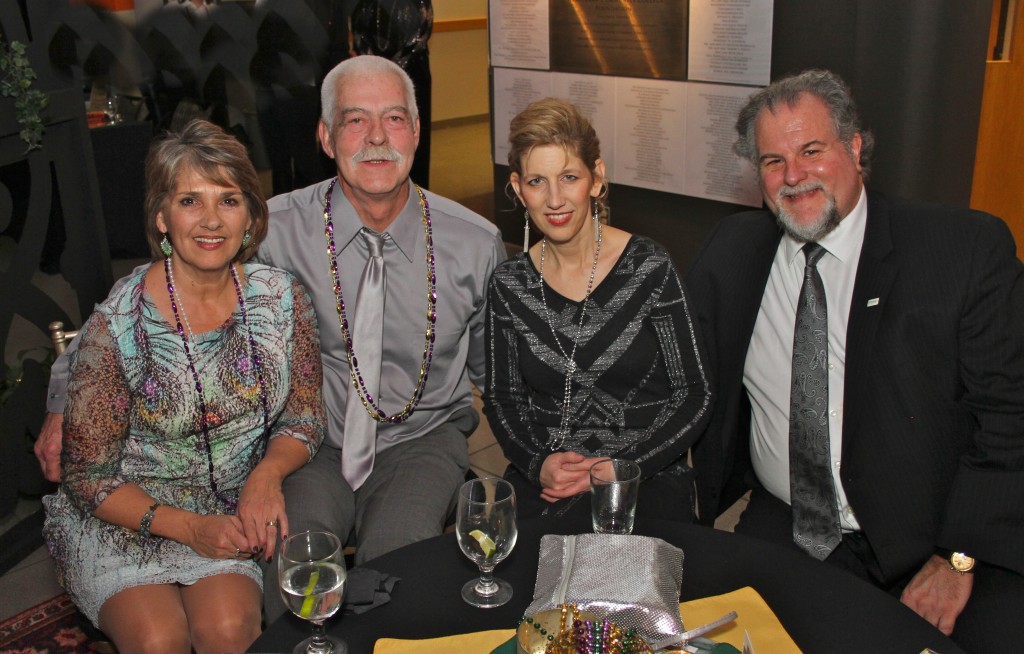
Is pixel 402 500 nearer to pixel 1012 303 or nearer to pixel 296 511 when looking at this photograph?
pixel 296 511

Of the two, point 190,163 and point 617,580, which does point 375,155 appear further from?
point 617,580

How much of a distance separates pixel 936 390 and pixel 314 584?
4.43ft

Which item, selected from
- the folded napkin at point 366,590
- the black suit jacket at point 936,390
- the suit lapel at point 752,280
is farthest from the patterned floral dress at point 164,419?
the black suit jacket at point 936,390

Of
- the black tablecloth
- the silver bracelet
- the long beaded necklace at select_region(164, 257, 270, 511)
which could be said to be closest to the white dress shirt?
the black tablecloth

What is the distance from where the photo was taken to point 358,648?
1.42 m

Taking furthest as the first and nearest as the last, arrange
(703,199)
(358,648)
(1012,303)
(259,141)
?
(259,141)
(703,199)
(1012,303)
(358,648)

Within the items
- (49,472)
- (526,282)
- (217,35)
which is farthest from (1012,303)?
(217,35)

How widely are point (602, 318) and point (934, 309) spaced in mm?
748

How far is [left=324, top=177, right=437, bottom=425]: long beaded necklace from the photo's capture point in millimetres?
2420

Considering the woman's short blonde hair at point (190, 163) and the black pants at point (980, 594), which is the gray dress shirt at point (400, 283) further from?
the black pants at point (980, 594)

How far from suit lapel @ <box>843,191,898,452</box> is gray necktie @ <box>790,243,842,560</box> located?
6 centimetres

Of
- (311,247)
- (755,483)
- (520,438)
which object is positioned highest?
(311,247)

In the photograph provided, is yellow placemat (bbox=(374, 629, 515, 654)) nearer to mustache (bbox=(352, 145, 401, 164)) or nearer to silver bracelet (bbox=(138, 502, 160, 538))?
silver bracelet (bbox=(138, 502, 160, 538))

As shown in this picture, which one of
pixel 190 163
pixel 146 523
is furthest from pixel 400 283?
pixel 146 523
